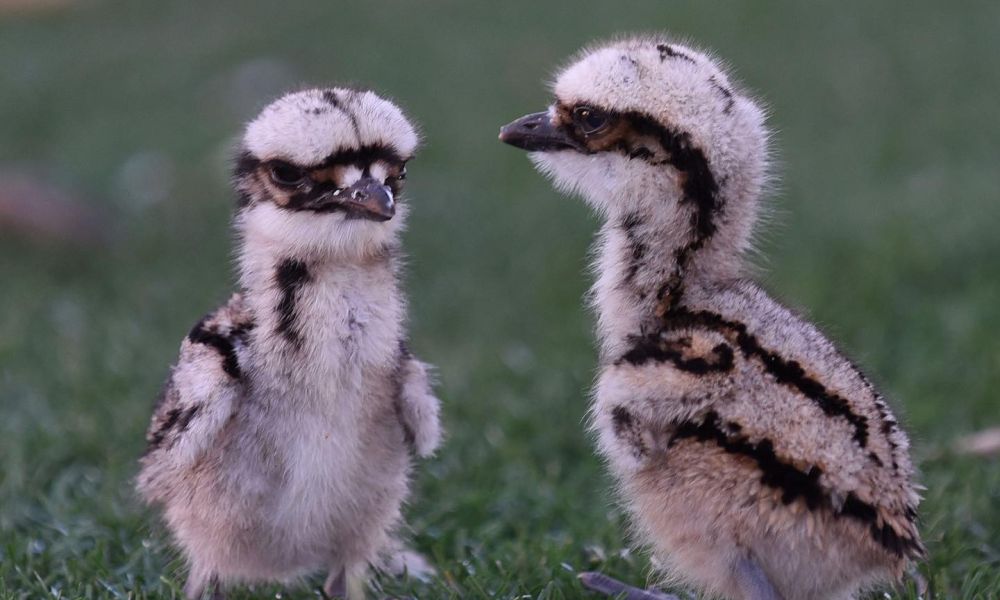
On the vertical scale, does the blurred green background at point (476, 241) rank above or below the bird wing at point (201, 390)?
above

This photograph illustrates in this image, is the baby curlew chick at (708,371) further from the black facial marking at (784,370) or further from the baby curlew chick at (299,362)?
the baby curlew chick at (299,362)

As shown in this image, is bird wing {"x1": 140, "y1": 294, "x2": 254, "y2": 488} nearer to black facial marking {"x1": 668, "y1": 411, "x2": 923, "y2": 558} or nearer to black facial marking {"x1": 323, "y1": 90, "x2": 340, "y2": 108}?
black facial marking {"x1": 323, "y1": 90, "x2": 340, "y2": 108}

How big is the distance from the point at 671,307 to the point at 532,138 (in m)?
0.81

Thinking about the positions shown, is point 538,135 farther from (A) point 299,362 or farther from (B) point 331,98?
(A) point 299,362

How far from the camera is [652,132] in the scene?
4344mm

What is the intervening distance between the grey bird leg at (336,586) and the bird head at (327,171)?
1.20 metres

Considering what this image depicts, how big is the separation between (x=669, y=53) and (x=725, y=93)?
23 centimetres

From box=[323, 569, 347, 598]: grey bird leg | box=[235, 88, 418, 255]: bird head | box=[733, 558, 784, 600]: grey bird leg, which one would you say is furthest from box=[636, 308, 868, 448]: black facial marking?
box=[323, 569, 347, 598]: grey bird leg

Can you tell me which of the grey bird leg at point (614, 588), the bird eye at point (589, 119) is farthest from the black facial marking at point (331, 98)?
the grey bird leg at point (614, 588)

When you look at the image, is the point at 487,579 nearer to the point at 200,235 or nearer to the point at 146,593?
the point at 146,593

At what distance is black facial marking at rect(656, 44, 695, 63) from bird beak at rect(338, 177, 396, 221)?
1.02m

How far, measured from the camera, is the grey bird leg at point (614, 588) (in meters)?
4.61

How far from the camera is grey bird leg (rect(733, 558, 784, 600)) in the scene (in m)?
3.98

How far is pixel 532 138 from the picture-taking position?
15.3ft
